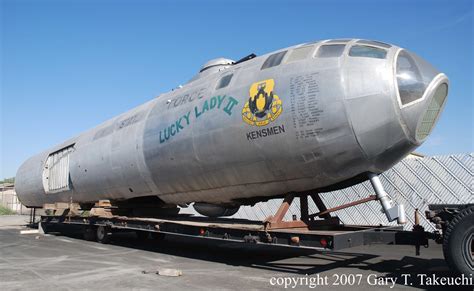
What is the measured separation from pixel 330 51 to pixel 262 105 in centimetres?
168

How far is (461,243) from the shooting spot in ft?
20.2

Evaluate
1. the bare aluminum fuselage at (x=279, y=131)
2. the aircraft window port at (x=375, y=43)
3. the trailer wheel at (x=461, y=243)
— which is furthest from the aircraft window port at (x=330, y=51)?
the trailer wheel at (x=461, y=243)

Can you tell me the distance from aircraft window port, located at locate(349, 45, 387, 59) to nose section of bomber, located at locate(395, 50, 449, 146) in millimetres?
299

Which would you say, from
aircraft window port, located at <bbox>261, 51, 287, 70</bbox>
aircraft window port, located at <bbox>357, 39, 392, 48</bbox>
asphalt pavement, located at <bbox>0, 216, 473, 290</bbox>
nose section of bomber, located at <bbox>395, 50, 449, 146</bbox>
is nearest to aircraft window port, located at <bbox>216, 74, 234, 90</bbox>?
aircraft window port, located at <bbox>261, 51, 287, 70</bbox>

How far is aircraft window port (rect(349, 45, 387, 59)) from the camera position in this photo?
747cm

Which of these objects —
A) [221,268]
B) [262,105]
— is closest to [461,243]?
[262,105]

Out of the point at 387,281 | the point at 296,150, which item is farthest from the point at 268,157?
the point at 387,281

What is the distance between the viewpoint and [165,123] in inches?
413

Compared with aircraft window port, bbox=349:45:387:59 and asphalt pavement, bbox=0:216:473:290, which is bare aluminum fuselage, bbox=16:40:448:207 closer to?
aircraft window port, bbox=349:45:387:59

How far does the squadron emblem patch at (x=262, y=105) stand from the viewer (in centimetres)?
792

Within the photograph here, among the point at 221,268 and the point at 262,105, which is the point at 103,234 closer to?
the point at 221,268

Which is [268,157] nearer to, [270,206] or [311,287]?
[311,287]

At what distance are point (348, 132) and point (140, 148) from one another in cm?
625

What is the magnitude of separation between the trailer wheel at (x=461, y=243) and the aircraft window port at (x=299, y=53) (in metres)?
4.05
